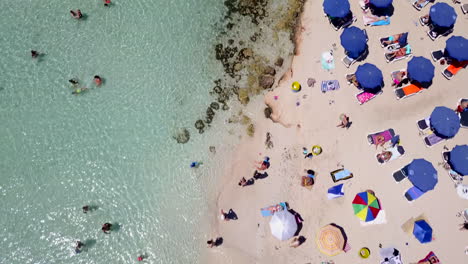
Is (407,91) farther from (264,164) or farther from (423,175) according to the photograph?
(264,164)

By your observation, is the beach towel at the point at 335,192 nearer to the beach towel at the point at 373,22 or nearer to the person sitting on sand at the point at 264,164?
the person sitting on sand at the point at 264,164

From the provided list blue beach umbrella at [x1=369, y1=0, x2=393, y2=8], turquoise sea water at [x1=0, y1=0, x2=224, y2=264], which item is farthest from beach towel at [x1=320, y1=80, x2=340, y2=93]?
turquoise sea water at [x1=0, y1=0, x2=224, y2=264]

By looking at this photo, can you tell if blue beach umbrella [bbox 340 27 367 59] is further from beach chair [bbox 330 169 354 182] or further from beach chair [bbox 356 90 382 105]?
beach chair [bbox 330 169 354 182]

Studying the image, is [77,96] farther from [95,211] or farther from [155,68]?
[95,211]

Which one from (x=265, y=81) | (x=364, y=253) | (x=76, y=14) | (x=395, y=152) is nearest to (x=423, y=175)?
(x=395, y=152)

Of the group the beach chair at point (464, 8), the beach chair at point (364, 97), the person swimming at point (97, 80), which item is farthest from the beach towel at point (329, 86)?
the person swimming at point (97, 80)

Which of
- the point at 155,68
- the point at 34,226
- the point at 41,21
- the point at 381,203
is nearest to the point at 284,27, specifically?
the point at 155,68
